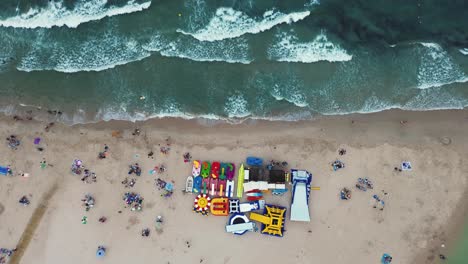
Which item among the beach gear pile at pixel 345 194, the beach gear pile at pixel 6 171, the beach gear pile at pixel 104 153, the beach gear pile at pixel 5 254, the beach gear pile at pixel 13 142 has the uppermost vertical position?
the beach gear pile at pixel 13 142

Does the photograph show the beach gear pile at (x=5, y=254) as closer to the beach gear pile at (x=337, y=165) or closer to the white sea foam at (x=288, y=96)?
the white sea foam at (x=288, y=96)

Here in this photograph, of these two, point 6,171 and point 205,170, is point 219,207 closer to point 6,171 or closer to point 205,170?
point 205,170

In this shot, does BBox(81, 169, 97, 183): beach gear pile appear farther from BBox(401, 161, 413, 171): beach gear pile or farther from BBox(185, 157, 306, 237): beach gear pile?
BBox(401, 161, 413, 171): beach gear pile

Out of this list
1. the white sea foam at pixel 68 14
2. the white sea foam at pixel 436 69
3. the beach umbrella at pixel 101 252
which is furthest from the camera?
the white sea foam at pixel 68 14

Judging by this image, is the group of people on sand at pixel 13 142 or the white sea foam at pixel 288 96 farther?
the white sea foam at pixel 288 96

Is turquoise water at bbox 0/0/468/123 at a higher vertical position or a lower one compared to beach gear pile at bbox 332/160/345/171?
higher

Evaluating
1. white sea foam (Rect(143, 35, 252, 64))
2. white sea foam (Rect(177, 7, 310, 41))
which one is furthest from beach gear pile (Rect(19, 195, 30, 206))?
white sea foam (Rect(177, 7, 310, 41))

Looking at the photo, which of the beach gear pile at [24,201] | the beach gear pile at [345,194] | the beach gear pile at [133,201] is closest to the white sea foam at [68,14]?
the beach gear pile at [24,201]
